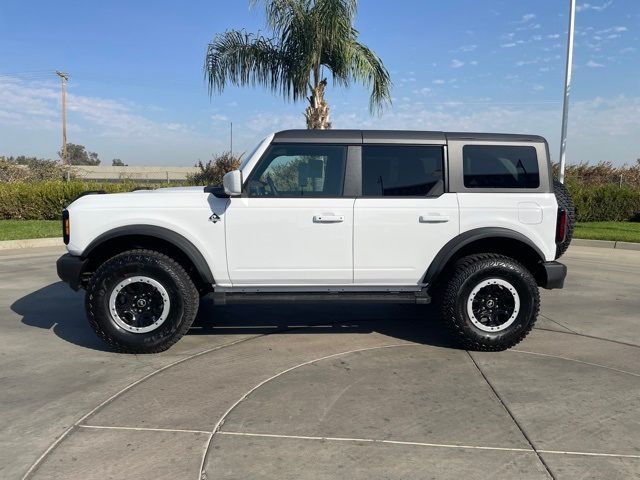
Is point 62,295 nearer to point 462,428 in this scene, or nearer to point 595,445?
point 462,428

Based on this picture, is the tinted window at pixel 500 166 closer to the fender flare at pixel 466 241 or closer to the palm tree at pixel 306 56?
the fender flare at pixel 466 241

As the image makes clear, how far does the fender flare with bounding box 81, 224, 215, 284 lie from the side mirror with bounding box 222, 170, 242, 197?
1.96 feet

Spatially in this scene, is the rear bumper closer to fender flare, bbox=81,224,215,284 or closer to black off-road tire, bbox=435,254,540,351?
black off-road tire, bbox=435,254,540,351

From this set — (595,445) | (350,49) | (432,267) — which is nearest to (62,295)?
(432,267)

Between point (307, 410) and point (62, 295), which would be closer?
point (307, 410)

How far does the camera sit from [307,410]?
3.40 metres

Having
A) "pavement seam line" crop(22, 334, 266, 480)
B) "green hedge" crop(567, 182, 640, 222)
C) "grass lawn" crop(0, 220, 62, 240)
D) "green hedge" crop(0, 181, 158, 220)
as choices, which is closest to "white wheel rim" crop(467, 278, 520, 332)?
"pavement seam line" crop(22, 334, 266, 480)

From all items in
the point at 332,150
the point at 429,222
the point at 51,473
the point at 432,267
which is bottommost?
the point at 51,473

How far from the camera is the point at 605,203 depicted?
16.6 m

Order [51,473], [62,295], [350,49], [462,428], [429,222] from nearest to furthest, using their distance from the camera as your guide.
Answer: [51,473] < [462,428] < [429,222] < [62,295] < [350,49]

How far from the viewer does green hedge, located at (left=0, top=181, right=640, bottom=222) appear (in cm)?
1512

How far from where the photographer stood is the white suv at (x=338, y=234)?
4.44m

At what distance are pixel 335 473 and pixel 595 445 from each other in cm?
159

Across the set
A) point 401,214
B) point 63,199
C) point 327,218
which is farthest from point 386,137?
point 63,199
